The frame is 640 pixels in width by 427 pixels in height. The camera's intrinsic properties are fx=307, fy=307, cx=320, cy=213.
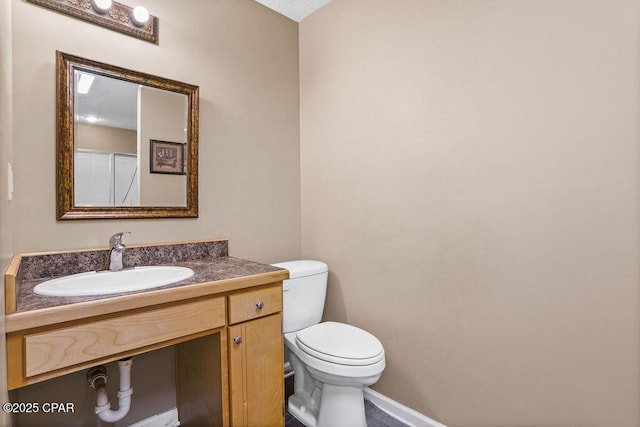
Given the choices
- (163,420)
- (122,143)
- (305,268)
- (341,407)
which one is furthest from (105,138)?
(341,407)

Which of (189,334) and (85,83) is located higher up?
(85,83)

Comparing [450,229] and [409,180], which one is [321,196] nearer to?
[409,180]

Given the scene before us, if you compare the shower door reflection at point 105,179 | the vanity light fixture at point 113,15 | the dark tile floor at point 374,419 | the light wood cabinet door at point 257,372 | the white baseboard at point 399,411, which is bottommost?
the dark tile floor at point 374,419

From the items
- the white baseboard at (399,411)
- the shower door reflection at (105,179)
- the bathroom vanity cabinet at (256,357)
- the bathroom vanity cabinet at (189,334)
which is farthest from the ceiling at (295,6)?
the white baseboard at (399,411)

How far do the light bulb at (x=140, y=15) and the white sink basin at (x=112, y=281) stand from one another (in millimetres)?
1167

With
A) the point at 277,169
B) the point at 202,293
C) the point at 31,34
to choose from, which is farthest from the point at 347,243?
the point at 31,34

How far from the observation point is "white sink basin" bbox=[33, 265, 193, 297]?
0.99m

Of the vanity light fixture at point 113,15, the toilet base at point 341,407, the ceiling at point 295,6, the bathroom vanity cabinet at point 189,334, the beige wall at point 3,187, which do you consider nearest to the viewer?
the beige wall at point 3,187

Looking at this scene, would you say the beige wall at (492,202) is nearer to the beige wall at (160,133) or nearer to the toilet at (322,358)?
the toilet at (322,358)

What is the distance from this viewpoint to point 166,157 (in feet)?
5.26

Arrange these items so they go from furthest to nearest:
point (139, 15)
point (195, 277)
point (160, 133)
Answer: point (160, 133) < point (139, 15) < point (195, 277)

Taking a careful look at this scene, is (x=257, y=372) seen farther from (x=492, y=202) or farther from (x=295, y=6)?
(x=295, y=6)

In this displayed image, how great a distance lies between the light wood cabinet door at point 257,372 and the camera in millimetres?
1212

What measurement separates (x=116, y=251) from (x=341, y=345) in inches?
43.5
